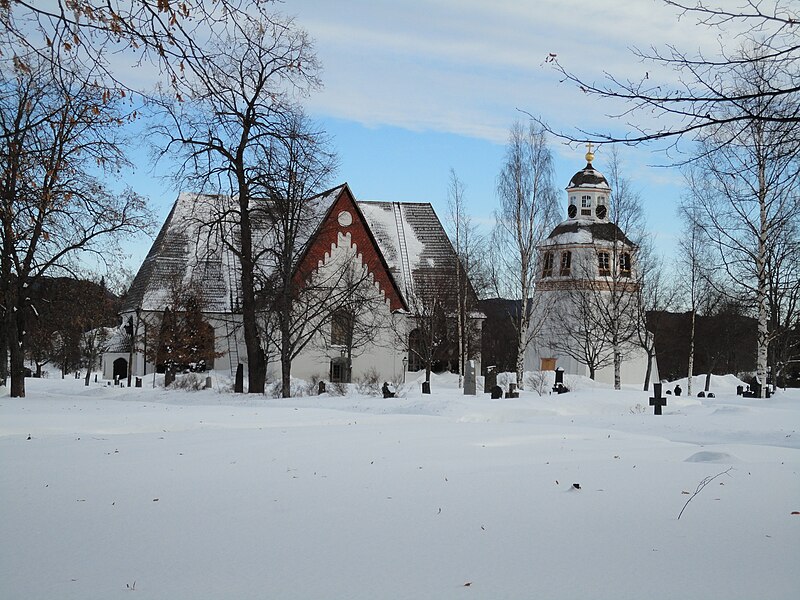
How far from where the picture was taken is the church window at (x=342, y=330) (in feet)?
124

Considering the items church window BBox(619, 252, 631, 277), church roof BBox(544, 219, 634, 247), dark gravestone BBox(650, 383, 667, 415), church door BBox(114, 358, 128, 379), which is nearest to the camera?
dark gravestone BBox(650, 383, 667, 415)

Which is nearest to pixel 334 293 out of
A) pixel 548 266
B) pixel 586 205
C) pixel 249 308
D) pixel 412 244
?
pixel 412 244

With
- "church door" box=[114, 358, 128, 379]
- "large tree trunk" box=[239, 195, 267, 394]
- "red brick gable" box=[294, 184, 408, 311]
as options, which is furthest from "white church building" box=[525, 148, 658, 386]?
"church door" box=[114, 358, 128, 379]

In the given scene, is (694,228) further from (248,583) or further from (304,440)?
(248,583)

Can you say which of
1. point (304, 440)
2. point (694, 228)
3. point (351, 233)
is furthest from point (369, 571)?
point (351, 233)

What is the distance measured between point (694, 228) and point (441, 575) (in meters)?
30.8

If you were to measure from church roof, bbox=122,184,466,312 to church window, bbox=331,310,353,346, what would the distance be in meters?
4.27

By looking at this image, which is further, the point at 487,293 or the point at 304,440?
the point at 487,293

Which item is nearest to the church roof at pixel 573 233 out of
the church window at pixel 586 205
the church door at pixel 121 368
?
the church window at pixel 586 205

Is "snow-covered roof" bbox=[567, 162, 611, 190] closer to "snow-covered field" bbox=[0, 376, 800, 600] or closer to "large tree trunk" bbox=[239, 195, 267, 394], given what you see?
"large tree trunk" bbox=[239, 195, 267, 394]

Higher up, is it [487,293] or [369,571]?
[487,293]

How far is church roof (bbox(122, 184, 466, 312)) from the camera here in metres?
43.5

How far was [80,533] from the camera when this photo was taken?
20.2 ft

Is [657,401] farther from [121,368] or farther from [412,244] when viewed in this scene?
[121,368]
